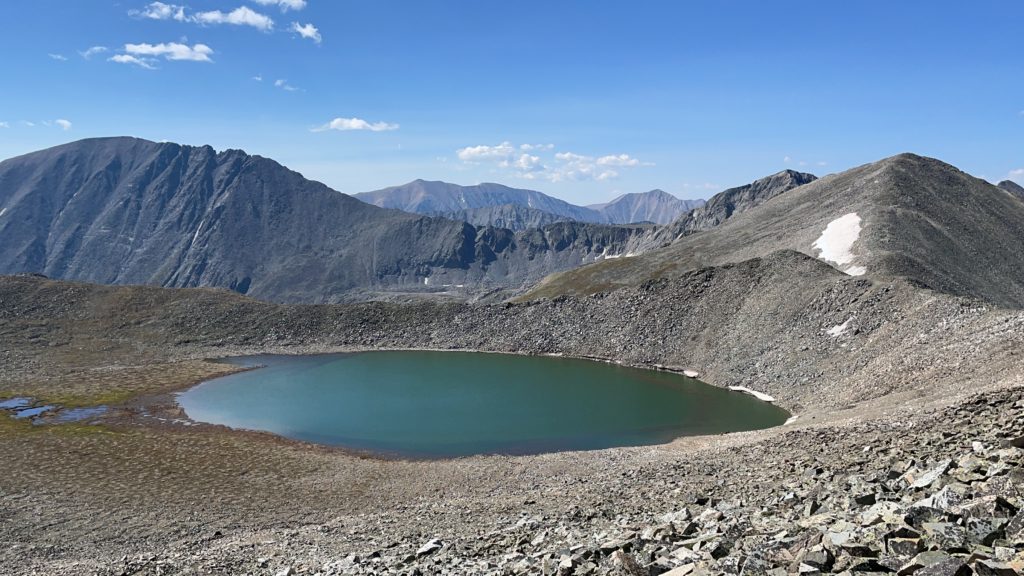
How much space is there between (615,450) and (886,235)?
206 ft

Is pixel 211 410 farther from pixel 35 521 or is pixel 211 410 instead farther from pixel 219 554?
pixel 219 554

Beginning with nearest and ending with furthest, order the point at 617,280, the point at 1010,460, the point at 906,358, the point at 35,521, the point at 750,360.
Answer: the point at 1010,460 → the point at 35,521 → the point at 906,358 → the point at 750,360 → the point at 617,280

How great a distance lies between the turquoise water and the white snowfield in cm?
2912

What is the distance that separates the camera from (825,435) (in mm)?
32062

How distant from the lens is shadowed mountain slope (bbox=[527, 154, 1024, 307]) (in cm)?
7894

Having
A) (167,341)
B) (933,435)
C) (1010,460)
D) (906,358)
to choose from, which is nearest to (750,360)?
(906,358)

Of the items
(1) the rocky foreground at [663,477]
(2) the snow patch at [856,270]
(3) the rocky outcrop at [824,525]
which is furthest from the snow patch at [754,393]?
(3) the rocky outcrop at [824,525]

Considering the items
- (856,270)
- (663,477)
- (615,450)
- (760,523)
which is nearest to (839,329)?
(856,270)

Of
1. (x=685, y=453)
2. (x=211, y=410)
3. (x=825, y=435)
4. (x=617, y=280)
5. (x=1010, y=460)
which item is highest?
(x=617, y=280)

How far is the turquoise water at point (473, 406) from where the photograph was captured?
49.0 m

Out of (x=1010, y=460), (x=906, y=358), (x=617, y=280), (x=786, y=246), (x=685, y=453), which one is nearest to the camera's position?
(x=1010, y=460)

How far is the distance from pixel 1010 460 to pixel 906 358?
34.9 meters

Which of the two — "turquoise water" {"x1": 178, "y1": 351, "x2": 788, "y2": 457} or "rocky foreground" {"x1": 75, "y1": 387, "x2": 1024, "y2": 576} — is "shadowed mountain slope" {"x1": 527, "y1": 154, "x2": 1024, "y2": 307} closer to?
"turquoise water" {"x1": 178, "y1": 351, "x2": 788, "y2": 457}

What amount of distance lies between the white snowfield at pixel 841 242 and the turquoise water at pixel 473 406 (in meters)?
29.1
